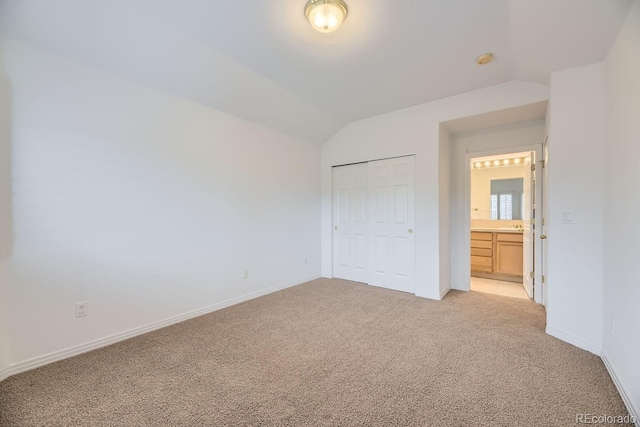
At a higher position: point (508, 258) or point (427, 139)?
point (427, 139)

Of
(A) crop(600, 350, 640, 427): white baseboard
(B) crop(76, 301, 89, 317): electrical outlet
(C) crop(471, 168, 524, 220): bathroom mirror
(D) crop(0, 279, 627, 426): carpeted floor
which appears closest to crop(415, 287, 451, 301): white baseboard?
(D) crop(0, 279, 627, 426): carpeted floor

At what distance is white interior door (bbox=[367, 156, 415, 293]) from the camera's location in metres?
3.72

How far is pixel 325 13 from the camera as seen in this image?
186 centimetres

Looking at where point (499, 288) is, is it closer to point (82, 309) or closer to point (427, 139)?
point (427, 139)

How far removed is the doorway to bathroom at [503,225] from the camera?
3.67m

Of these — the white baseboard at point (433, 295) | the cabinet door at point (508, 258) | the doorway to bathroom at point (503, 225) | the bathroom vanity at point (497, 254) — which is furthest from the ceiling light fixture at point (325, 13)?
the cabinet door at point (508, 258)

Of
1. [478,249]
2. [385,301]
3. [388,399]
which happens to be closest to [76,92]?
[388,399]

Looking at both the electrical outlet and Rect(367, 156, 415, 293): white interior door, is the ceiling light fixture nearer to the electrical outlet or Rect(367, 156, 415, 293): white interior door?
Rect(367, 156, 415, 293): white interior door

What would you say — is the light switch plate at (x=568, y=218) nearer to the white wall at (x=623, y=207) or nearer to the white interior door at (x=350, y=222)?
the white wall at (x=623, y=207)

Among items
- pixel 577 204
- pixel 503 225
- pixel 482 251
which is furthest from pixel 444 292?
pixel 503 225

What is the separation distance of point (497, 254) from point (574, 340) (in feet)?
8.39

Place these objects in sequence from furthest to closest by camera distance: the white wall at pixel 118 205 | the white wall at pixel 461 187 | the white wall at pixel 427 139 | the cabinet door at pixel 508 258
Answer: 1. the cabinet door at pixel 508 258
2. the white wall at pixel 461 187
3. the white wall at pixel 427 139
4. the white wall at pixel 118 205

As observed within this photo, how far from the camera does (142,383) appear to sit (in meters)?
1.76
